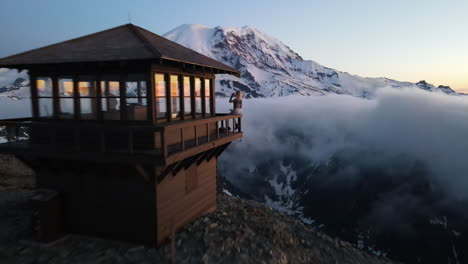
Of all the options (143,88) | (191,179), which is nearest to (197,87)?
(143,88)

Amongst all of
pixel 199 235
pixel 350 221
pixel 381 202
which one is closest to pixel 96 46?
pixel 199 235

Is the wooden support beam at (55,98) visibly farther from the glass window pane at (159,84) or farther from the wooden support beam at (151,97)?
the glass window pane at (159,84)

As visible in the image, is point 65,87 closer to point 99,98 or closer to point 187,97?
Result: point 99,98

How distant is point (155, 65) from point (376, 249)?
135618mm

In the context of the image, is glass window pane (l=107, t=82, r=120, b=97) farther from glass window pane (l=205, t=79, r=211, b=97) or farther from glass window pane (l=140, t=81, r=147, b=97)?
glass window pane (l=205, t=79, r=211, b=97)

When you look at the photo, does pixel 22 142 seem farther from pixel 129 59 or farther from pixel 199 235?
pixel 199 235

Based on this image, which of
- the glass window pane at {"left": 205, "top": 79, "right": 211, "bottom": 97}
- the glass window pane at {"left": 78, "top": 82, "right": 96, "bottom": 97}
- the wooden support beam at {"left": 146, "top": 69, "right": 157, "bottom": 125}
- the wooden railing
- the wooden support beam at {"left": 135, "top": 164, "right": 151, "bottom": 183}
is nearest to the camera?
the wooden railing

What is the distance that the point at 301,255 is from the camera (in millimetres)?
15805

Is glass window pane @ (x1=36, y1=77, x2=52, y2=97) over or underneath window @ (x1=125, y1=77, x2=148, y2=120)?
over

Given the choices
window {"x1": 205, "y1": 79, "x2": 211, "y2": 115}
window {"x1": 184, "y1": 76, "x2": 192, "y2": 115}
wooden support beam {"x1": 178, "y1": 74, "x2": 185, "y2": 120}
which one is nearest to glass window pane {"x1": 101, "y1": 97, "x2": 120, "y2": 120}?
wooden support beam {"x1": 178, "y1": 74, "x2": 185, "y2": 120}

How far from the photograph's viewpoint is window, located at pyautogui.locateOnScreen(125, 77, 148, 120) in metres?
12.4

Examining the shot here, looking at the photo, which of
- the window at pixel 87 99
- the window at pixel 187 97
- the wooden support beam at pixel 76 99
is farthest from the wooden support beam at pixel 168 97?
the wooden support beam at pixel 76 99

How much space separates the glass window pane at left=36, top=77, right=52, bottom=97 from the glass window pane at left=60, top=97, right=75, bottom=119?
640 mm

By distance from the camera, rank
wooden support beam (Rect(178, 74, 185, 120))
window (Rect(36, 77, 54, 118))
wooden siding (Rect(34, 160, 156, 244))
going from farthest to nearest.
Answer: wooden support beam (Rect(178, 74, 185, 120)), window (Rect(36, 77, 54, 118)), wooden siding (Rect(34, 160, 156, 244))
